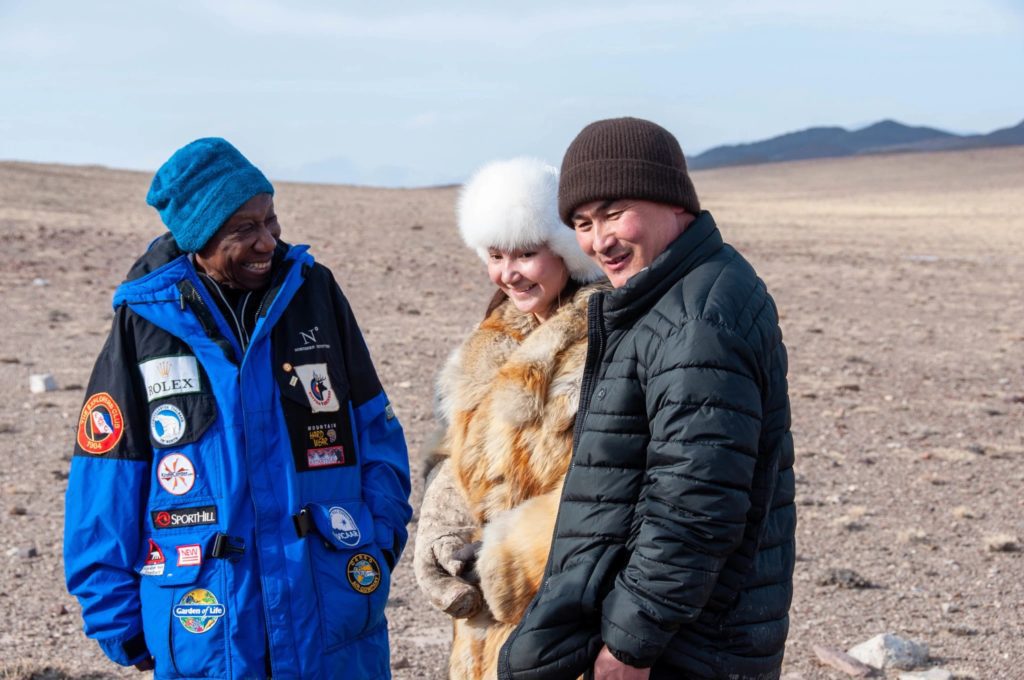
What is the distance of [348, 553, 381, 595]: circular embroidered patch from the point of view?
276cm

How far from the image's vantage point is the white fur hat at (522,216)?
2.95m

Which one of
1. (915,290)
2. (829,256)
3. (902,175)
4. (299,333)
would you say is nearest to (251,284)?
(299,333)

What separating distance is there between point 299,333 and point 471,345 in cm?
49

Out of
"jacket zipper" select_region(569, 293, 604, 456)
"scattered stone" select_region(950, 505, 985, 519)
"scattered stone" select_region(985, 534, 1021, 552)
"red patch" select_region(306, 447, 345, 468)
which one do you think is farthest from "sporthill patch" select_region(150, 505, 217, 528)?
"scattered stone" select_region(950, 505, 985, 519)

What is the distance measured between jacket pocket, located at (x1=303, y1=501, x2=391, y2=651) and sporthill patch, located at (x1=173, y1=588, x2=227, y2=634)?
0.23m

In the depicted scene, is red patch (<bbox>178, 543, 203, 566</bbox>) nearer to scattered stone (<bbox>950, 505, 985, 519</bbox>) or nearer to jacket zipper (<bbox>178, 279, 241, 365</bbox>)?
jacket zipper (<bbox>178, 279, 241, 365</bbox>)

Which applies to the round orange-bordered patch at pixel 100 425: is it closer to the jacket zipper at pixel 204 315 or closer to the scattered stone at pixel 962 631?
the jacket zipper at pixel 204 315

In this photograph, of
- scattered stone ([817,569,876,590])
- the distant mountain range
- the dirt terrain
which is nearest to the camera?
the dirt terrain

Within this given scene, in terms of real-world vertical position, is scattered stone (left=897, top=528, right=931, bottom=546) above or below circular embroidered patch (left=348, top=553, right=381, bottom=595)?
below

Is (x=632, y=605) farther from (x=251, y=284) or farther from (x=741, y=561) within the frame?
(x=251, y=284)

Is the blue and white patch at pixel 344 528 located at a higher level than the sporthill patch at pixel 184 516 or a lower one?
lower

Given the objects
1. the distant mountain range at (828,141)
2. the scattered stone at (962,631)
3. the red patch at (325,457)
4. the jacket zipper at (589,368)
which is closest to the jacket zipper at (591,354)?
the jacket zipper at (589,368)

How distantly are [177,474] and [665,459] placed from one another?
115cm

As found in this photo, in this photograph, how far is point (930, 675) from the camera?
448 centimetres
